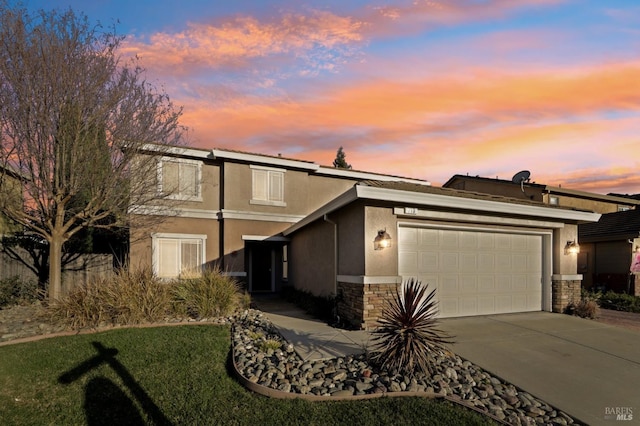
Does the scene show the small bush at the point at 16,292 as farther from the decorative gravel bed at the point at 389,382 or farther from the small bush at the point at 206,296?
the decorative gravel bed at the point at 389,382

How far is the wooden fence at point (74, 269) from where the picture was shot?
12.0 meters

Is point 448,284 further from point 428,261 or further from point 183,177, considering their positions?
point 183,177

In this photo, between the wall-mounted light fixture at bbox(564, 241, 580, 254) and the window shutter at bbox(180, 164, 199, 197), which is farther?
the window shutter at bbox(180, 164, 199, 197)

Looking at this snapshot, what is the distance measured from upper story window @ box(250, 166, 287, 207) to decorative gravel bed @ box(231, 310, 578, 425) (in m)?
9.44

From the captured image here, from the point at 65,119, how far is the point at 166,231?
18.0 feet

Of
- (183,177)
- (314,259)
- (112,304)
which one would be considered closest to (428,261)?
(314,259)

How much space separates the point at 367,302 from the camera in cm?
824

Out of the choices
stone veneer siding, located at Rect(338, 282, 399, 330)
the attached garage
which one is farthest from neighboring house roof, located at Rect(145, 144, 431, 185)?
stone veneer siding, located at Rect(338, 282, 399, 330)

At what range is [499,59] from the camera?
31.3 ft

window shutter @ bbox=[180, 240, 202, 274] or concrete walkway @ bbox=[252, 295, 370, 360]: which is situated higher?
window shutter @ bbox=[180, 240, 202, 274]

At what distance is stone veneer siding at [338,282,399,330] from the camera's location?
823 centimetres

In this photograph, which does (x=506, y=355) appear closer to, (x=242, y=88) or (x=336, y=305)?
(x=336, y=305)

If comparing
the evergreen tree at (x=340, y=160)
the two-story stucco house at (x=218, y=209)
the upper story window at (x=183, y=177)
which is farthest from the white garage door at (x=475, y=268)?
the evergreen tree at (x=340, y=160)

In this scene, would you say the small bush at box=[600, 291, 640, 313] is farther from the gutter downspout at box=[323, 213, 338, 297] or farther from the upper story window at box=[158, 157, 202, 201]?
the upper story window at box=[158, 157, 202, 201]
